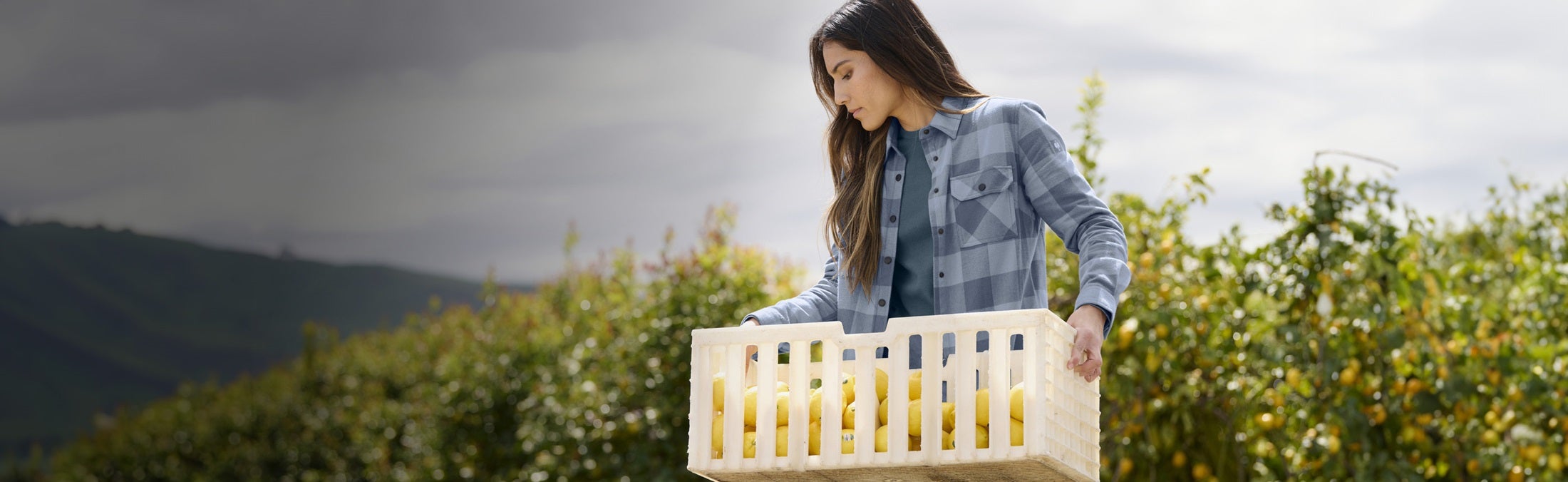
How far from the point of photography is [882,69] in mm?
2131

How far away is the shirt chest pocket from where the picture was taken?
2041 millimetres

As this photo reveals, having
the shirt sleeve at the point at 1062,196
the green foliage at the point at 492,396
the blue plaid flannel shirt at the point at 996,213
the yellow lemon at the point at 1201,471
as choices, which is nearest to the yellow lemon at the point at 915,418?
the blue plaid flannel shirt at the point at 996,213

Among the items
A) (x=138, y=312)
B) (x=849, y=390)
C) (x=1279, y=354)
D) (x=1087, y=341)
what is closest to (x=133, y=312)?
(x=138, y=312)

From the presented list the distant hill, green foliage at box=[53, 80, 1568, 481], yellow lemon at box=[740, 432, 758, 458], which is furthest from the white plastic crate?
the distant hill

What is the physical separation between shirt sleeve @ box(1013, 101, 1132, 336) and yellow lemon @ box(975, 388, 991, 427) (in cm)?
29

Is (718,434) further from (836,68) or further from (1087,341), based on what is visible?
(836,68)

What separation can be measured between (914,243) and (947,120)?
0.66ft

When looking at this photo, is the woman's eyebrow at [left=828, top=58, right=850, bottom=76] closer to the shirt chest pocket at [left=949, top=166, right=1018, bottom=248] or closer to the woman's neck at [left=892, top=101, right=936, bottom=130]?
the woman's neck at [left=892, top=101, right=936, bottom=130]

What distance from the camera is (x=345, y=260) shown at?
34.7 ft

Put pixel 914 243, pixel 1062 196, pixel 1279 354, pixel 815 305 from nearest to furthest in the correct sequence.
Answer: pixel 1062 196 → pixel 914 243 → pixel 815 305 → pixel 1279 354

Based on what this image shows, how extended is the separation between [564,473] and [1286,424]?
297cm

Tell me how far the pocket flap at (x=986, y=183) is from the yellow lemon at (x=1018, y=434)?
0.46 m

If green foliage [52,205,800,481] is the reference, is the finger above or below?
below

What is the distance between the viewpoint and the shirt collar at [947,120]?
211 cm
